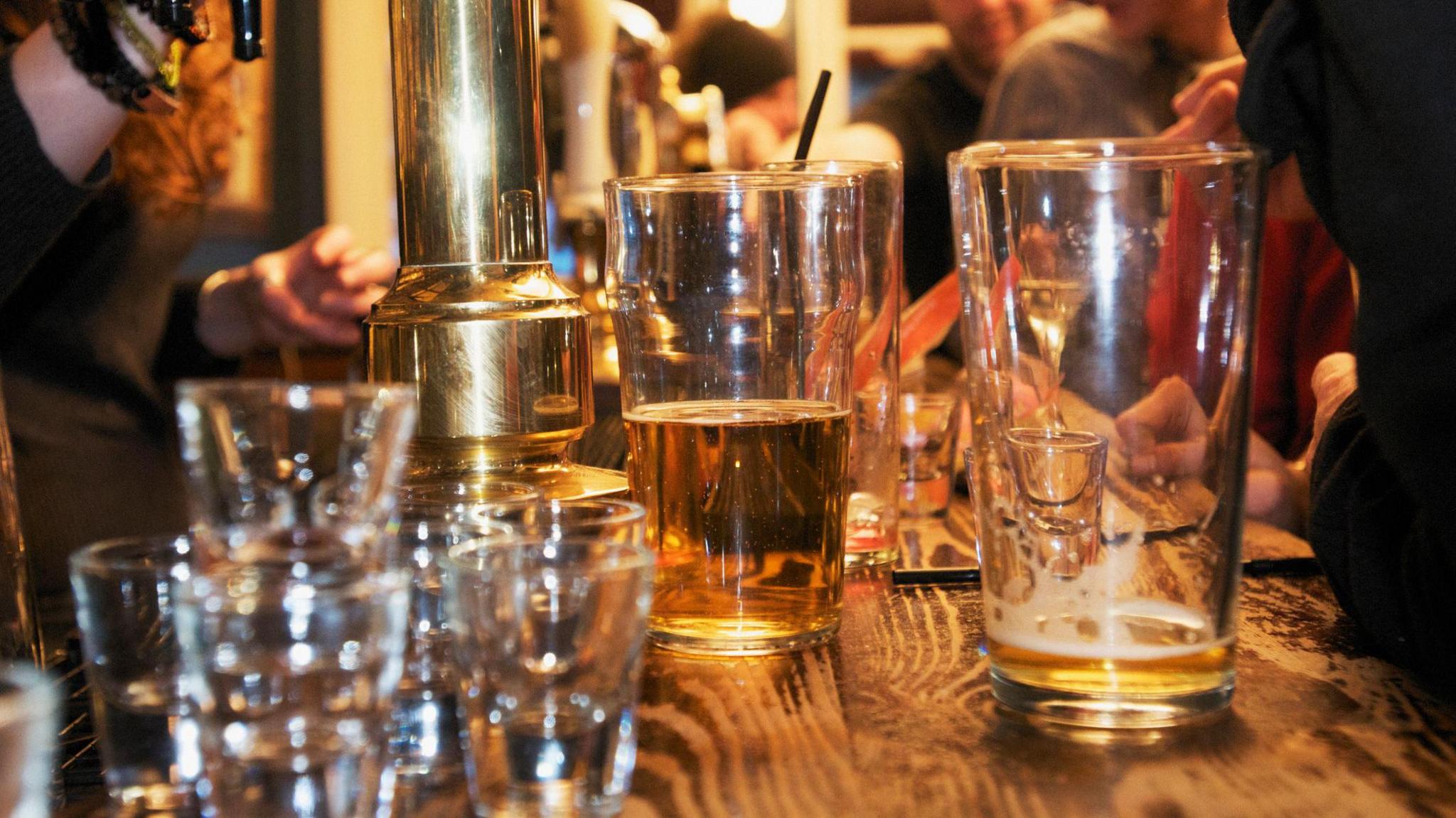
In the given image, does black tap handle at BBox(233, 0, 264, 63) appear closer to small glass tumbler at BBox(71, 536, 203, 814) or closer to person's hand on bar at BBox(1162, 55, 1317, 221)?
small glass tumbler at BBox(71, 536, 203, 814)

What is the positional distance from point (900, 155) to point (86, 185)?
177 centimetres

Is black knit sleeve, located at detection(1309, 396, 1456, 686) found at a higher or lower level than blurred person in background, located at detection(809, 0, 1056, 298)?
lower

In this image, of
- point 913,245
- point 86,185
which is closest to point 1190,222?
point 86,185

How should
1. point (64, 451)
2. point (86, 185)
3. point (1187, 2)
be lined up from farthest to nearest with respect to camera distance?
point (1187, 2) < point (64, 451) < point (86, 185)

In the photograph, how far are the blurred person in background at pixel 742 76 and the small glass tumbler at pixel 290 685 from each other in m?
3.14

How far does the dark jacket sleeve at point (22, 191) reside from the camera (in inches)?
46.4

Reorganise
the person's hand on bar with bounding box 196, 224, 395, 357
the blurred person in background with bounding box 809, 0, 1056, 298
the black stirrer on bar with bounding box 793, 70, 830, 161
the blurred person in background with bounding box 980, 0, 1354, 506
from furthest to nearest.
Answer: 1. the blurred person in background with bounding box 809, 0, 1056, 298
2. the blurred person in background with bounding box 980, 0, 1354, 506
3. the person's hand on bar with bounding box 196, 224, 395, 357
4. the black stirrer on bar with bounding box 793, 70, 830, 161

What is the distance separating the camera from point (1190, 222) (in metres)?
0.47

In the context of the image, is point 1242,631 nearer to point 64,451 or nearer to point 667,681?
point 667,681

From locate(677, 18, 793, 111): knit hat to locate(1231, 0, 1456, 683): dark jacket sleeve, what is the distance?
3.03 meters

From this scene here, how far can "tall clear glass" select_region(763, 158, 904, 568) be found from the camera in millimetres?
834

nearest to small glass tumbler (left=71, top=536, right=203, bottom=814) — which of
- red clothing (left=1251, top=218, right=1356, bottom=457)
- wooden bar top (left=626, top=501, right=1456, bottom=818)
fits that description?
wooden bar top (left=626, top=501, right=1456, bottom=818)

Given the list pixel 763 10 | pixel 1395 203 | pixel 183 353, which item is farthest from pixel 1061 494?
pixel 763 10

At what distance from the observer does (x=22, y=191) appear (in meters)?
1.18
